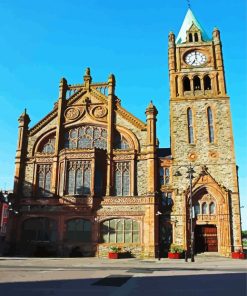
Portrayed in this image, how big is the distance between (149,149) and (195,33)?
21.1 metres

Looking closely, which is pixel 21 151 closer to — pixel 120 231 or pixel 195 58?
pixel 120 231

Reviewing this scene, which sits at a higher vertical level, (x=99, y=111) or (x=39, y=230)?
(x=99, y=111)

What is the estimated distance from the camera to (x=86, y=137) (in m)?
41.1

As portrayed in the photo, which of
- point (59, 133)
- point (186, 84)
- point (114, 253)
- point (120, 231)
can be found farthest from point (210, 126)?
point (114, 253)

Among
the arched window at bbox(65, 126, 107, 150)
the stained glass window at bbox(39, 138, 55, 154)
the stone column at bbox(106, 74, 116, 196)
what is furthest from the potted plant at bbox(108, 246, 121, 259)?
the stained glass window at bbox(39, 138, 55, 154)

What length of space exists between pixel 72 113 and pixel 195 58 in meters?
18.7

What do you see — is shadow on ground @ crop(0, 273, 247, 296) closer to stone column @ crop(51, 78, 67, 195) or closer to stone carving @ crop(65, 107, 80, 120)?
stone column @ crop(51, 78, 67, 195)

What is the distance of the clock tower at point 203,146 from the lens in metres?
35.8

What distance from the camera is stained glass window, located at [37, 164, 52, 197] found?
3881cm

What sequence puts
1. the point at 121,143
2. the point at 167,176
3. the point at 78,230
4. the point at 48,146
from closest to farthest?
the point at 78,230 < the point at 167,176 < the point at 121,143 < the point at 48,146

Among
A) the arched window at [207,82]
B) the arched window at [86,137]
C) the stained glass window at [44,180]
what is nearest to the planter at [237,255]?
the arched window at [86,137]

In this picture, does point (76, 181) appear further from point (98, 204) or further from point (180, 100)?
point (180, 100)

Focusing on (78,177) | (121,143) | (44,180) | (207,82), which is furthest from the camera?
(207,82)

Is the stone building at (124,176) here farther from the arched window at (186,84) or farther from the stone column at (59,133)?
the arched window at (186,84)
